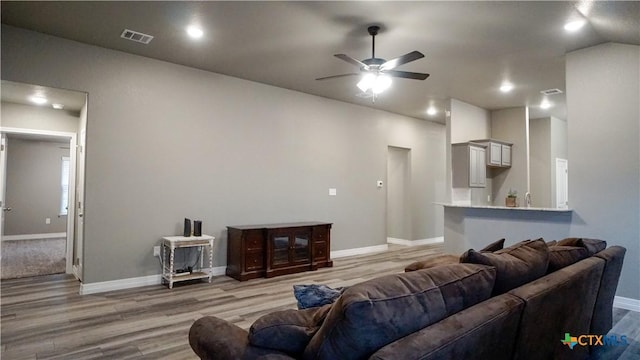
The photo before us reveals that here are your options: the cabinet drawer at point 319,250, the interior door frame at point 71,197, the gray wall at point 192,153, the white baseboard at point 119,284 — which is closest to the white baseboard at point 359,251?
the gray wall at point 192,153

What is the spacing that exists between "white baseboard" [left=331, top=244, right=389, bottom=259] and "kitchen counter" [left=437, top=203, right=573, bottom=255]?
1491 mm

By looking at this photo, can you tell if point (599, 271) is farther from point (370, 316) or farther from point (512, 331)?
point (370, 316)

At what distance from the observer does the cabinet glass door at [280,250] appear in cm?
530

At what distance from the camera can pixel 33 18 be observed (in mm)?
3691

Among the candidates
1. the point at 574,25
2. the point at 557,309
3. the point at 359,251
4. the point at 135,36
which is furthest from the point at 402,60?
the point at 359,251

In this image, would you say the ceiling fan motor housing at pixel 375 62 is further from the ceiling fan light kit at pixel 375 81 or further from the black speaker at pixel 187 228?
the black speaker at pixel 187 228

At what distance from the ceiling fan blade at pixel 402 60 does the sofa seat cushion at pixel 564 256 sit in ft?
6.52

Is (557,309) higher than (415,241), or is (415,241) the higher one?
(557,309)

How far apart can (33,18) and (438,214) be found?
8.12m

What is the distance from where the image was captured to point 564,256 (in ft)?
7.94

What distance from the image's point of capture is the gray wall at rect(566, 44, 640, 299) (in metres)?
4.00

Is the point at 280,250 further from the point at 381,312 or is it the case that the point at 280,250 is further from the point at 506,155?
the point at 506,155

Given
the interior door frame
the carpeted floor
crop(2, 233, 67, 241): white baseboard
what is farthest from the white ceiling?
crop(2, 233, 67, 241): white baseboard

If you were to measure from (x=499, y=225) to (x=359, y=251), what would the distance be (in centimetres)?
262
